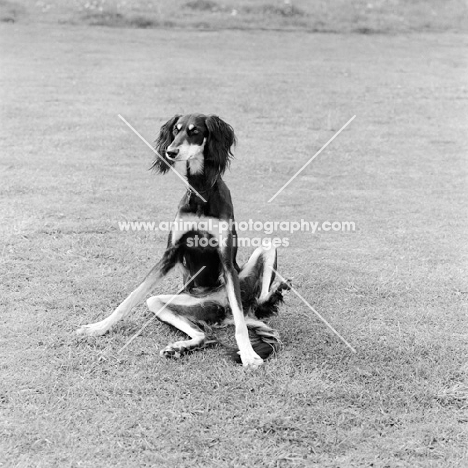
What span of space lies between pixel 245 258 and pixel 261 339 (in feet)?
5.43

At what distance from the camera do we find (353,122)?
11.3m

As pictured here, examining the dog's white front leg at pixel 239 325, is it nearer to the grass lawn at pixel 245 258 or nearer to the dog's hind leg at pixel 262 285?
the grass lawn at pixel 245 258

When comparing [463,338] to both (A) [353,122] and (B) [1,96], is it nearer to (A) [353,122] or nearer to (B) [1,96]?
(A) [353,122]

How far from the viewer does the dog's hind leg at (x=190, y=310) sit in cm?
435

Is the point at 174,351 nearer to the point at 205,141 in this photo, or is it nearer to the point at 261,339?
the point at 261,339

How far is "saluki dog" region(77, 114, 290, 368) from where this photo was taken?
4191 mm

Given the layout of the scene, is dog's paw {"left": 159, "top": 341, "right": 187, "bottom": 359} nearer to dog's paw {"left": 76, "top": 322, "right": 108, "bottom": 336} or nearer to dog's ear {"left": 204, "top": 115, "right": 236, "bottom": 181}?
dog's paw {"left": 76, "top": 322, "right": 108, "bottom": 336}

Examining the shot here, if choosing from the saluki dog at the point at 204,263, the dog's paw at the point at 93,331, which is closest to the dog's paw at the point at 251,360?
the saluki dog at the point at 204,263

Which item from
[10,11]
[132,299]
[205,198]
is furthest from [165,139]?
[10,11]

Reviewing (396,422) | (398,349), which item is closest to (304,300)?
(398,349)

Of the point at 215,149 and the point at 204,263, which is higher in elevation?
the point at 215,149

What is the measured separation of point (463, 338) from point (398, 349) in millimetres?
538

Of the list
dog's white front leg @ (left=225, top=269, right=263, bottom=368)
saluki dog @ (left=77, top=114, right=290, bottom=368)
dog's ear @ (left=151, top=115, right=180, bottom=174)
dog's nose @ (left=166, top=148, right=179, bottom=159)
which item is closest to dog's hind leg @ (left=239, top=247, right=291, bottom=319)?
saluki dog @ (left=77, top=114, right=290, bottom=368)

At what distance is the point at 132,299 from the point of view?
439cm
